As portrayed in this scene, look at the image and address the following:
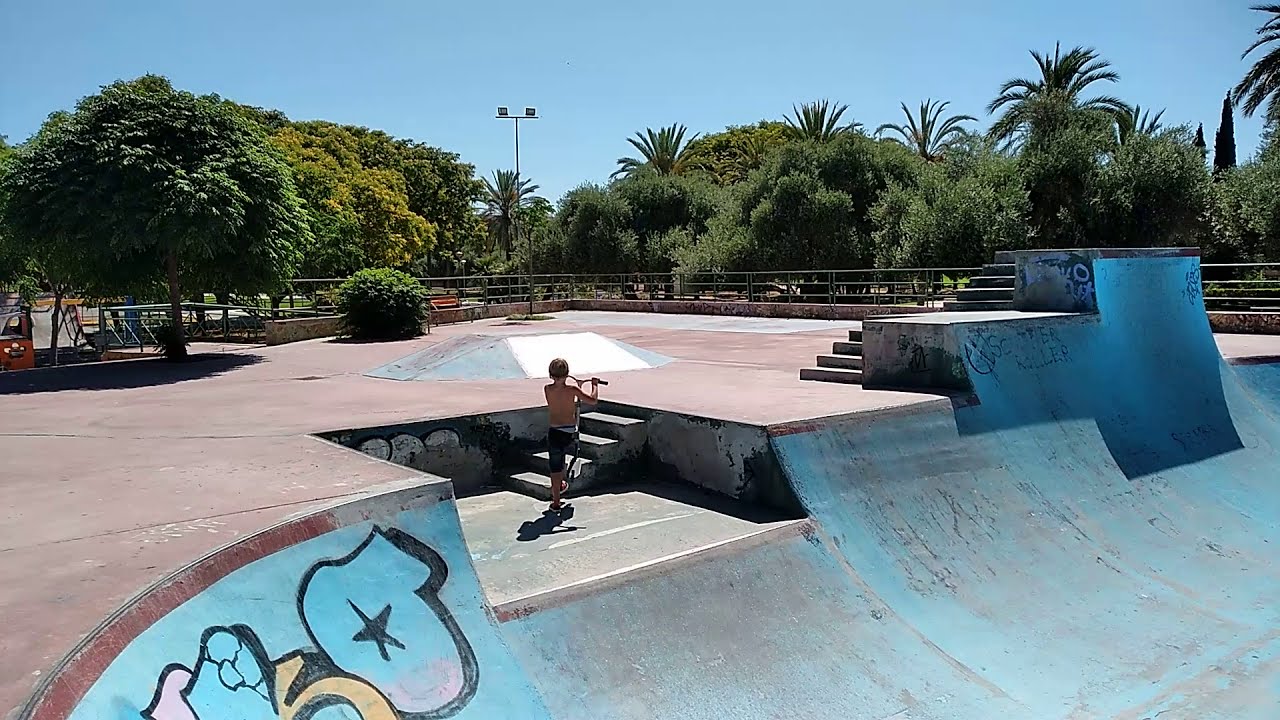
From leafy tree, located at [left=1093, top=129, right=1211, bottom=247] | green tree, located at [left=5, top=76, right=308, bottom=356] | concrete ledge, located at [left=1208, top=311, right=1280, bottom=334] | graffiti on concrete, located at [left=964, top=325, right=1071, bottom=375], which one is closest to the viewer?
graffiti on concrete, located at [left=964, top=325, right=1071, bottom=375]

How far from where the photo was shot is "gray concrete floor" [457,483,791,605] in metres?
5.11

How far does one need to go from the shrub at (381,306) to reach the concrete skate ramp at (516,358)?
20.3 ft

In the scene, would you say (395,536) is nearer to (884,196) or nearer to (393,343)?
(393,343)

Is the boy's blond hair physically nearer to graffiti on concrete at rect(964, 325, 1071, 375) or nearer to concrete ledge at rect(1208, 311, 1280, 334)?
graffiti on concrete at rect(964, 325, 1071, 375)

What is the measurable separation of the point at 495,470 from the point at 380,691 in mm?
3812

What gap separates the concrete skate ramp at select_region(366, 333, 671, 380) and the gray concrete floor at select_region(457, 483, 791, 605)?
3.86 metres

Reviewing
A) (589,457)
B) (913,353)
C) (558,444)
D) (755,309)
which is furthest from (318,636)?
(755,309)

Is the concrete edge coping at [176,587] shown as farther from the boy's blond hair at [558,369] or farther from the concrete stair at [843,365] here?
the concrete stair at [843,365]

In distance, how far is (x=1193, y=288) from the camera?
10.9 m

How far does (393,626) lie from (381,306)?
1467 cm

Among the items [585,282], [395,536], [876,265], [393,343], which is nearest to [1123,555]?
[395,536]

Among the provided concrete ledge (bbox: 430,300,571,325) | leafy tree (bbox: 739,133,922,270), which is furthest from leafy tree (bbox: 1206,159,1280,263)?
concrete ledge (bbox: 430,300,571,325)

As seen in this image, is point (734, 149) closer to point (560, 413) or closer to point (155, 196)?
point (155, 196)

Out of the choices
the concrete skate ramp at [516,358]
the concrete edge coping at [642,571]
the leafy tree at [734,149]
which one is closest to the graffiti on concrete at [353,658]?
the concrete edge coping at [642,571]
